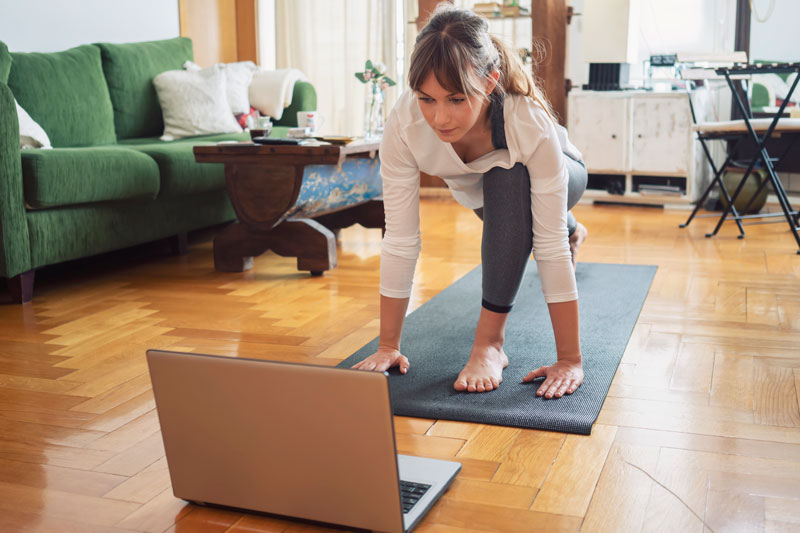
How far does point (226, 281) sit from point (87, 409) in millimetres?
1199

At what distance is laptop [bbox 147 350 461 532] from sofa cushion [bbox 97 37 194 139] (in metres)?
2.87

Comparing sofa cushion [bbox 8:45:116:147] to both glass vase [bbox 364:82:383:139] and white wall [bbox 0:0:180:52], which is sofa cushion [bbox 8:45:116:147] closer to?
white wall [bbox 0:0:180:52]

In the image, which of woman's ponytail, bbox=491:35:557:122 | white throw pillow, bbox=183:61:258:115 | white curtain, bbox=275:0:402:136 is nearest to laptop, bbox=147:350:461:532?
woman's ponytail, bbox=491:35:557:122

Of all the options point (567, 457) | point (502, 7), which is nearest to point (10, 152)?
→ point (567, 457)

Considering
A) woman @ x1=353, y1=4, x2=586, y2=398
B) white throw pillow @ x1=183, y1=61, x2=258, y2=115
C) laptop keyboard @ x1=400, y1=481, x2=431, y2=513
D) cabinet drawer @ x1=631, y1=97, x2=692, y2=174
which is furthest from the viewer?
cabinet drawer @ x1=631, y1=97, x2=692, y2=174

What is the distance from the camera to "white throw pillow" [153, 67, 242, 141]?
3.78 metres

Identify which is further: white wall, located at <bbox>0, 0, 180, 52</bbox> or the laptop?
white wall, located at <bbox>0, 0, 180, 52</bbox>

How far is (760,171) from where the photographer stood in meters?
4.12

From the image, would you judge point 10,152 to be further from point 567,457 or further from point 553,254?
point 567,457

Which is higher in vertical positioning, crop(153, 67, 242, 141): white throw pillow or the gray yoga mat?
crop(153, 67, 242, 141): white throw pillow

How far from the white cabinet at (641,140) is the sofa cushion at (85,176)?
253 cm

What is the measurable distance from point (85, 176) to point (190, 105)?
1276 millimetres

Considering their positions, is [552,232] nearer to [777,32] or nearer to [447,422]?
[447,422]

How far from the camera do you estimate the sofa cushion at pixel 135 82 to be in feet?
12.1
